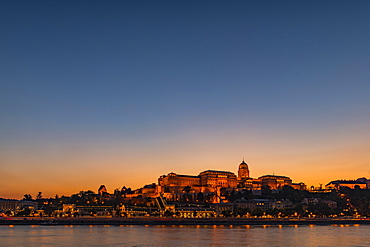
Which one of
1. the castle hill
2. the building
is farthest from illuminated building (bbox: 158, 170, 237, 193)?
the building

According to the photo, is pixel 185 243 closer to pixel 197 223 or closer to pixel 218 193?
pixel 197 223

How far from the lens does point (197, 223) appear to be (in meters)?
115

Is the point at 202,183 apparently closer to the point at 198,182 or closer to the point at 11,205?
the point at 198,182

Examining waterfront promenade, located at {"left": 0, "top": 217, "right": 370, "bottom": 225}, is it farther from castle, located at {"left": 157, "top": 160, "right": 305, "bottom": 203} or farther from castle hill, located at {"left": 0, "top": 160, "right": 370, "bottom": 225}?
castle, located at {"left": 157, "top": 160, "right": 305, "bottom": 203}

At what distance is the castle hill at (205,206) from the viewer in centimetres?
12409

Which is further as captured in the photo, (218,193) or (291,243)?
(218,193)

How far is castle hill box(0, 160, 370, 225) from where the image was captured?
407 feet

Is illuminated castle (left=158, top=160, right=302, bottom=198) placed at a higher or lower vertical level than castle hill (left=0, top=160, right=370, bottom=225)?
higher

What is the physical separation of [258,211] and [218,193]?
137 ft

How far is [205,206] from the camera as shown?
14900cm

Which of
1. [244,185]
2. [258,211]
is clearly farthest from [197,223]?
[244,185]

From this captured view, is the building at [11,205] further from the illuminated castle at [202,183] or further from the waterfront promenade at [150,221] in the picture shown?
the illuminated castle at [202,183]

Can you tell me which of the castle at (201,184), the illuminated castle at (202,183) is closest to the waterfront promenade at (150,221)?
the castle at (201,184)

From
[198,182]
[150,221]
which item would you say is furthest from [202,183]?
[150,221]
